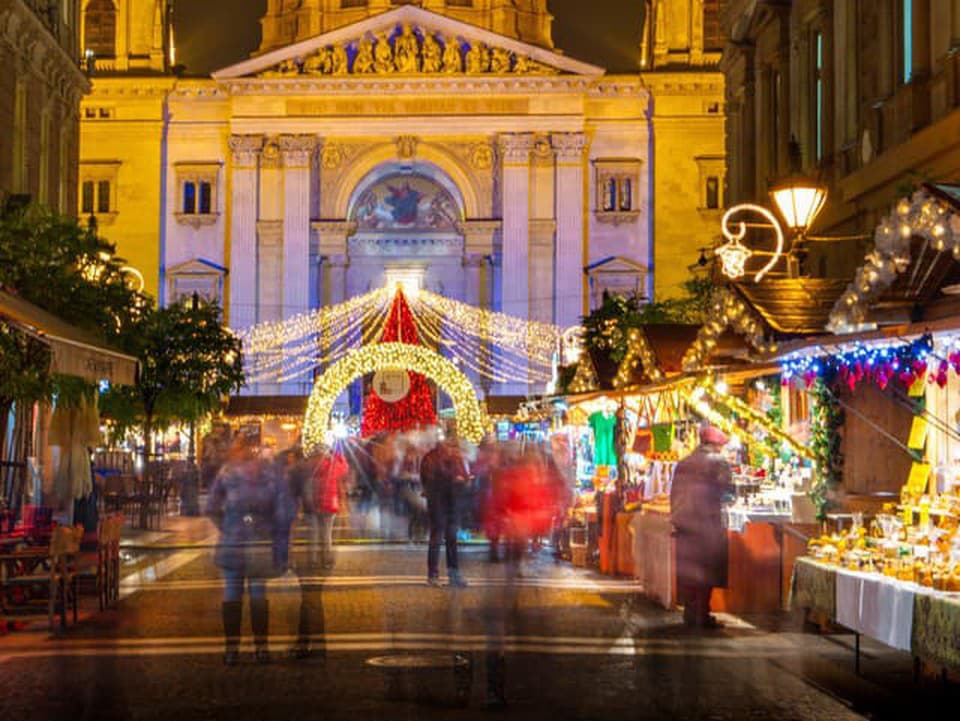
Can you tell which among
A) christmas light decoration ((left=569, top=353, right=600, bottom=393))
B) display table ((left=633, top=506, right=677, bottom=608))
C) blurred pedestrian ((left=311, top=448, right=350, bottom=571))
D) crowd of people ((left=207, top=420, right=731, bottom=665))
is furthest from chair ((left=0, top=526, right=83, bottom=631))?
christmas light decoration ((left=569, top=353, right=600, bottom=393))

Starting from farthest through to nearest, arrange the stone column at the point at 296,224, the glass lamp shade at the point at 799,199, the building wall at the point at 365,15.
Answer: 1. the building wall at the point at 365,15
2. the stone column at the point at 296,224
3. the glass lamp shade at the point at 799,199

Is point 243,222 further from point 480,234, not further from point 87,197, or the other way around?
point 480,234

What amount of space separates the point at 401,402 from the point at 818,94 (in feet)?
47.6

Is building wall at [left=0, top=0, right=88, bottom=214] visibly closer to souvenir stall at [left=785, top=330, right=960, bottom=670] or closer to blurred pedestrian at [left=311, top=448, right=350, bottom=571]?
blurred pedestrian at [left=311, top=448, right=350, bottom=571]

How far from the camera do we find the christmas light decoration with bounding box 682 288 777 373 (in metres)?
16.8

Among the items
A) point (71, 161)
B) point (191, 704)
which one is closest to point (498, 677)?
point (191, 704)

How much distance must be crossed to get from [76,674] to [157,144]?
5155 cm

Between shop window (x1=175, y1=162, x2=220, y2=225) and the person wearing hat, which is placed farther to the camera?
shop window (x1=175, y1=162, x2=220, y2=225)

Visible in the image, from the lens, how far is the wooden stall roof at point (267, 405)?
5697 cm

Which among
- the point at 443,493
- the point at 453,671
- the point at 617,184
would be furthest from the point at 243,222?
the point at 453,671

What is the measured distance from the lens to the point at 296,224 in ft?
200

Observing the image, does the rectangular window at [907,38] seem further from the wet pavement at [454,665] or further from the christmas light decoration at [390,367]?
the christmas light decoration at [390,367]

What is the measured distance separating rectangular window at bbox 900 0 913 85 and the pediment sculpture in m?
40.6

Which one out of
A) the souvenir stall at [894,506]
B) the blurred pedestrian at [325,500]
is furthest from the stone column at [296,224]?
the souvenir stall at [894,506]
